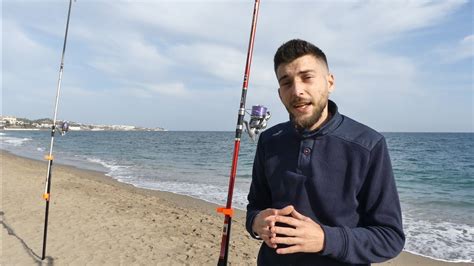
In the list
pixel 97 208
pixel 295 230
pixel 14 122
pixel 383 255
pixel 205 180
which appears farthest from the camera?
pixel 14 122

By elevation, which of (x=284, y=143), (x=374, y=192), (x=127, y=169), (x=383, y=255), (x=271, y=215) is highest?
(x=284, y=143)

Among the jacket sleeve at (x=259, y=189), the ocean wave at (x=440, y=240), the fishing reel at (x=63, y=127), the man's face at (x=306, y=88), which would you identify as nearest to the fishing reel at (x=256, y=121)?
the jacket sleeve at (x=259, y=189)

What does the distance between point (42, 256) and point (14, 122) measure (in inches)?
5941

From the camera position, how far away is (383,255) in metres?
1.56

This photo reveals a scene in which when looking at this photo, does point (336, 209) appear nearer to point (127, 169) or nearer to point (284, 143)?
point (284, 143)

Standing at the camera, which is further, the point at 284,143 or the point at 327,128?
the point at 284,143

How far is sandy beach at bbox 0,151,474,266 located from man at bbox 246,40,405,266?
4.76 metres

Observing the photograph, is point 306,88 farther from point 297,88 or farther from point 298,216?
point 298,216

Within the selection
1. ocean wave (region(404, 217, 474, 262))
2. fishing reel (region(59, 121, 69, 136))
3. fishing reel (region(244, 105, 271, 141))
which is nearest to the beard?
fishing reel (region(244, 105, 271, 141))

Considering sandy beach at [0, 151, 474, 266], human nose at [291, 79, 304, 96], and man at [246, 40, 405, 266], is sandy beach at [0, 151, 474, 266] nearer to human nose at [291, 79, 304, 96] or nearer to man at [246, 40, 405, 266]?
man at [246, 40, 405, 266]

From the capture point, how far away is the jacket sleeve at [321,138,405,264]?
151cm

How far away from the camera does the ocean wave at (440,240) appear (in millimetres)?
7012

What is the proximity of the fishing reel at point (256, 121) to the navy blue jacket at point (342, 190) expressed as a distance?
37.5 inches

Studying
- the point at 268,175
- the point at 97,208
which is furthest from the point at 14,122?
the point at 268,175
